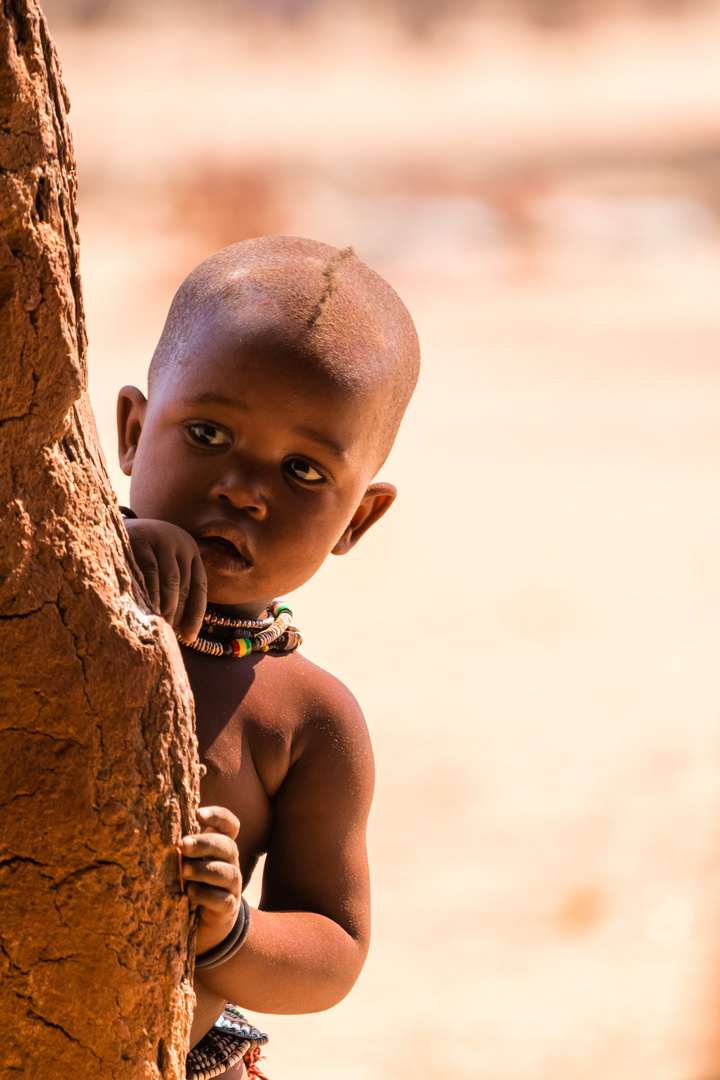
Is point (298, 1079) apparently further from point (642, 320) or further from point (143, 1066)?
point (642, 320)

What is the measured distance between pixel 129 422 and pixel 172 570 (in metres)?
0.40

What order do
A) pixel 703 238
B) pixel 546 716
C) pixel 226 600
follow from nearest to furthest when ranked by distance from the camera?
pixel 226 600 < pixel 546 716 < pixel 703 238

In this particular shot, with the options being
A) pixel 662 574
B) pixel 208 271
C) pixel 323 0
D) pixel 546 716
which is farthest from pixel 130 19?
pixel 208 271

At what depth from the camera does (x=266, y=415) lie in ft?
4.17

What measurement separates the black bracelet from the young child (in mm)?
37

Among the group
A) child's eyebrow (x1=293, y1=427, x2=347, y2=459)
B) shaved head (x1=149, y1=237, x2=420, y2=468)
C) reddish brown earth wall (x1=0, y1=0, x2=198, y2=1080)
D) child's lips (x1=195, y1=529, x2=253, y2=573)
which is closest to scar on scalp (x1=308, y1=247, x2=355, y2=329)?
shaved head (x1=149, y1=237, x2=420, y2=468)

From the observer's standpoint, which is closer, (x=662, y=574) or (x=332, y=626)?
(x=332, y=626)

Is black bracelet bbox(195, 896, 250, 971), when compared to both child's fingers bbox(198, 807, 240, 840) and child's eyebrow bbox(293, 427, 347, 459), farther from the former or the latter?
child's eyebrow bbox(293, 427, 347, 459)

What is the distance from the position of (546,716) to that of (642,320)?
9005mm

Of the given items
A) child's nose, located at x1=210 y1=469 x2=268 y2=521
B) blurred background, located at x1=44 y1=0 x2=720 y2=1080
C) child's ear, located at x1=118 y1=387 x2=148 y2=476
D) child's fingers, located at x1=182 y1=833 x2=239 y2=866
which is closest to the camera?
child's fingers, located at x1=182 y1=833 x2=239 y2=866

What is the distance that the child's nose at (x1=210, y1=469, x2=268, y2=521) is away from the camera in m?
1.25

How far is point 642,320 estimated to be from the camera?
47.2ft

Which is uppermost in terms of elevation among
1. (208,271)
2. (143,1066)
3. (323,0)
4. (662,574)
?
(323,0)

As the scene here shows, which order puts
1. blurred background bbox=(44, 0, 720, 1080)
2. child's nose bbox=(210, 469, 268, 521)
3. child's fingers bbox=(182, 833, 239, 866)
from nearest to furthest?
child's fingers bbox=(182, 833, 239, 866) → child's nose bbox=(210, 469, 268, 521) → blurred background bbox=(44, 0, 720, 1080)
